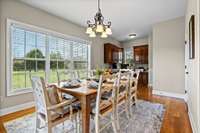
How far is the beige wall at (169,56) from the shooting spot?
15.1 feet

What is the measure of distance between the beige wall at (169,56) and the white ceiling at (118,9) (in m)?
0.43

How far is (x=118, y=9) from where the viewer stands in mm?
3764

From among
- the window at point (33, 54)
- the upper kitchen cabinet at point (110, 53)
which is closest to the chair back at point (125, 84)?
the window at point (33, 54)

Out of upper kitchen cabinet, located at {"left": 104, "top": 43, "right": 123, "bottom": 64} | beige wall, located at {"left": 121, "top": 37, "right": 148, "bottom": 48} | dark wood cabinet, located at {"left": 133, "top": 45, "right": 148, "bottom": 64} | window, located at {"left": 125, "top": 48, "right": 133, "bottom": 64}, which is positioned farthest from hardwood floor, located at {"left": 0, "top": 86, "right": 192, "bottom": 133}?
window, located at {"left": 125, "top": 48, "right": 133, "bottom": 64}

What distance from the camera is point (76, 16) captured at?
13.7 ft

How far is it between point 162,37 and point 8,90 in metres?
5.08

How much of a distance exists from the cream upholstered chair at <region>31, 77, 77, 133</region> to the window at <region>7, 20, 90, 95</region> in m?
1.70

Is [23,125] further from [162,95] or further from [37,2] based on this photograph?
[162,95]

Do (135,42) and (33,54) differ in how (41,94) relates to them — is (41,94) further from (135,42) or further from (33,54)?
(135,42)

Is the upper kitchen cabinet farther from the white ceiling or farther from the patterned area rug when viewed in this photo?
the patterned area rug

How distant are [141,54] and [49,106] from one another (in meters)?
6.85

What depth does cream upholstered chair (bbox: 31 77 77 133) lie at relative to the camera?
1.65 metres

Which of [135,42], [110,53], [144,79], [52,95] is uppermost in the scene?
[135,42]

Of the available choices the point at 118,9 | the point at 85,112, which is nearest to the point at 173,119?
the point at 85,112
